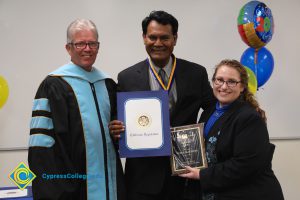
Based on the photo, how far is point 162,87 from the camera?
232 centimetres

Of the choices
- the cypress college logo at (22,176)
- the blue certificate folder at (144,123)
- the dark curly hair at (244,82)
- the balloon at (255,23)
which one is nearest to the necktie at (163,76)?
the blue certificate folder at (144,123)

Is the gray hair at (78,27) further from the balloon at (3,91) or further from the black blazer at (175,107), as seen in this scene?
the balloon at (3,91)

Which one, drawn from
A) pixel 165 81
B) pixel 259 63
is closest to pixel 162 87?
pixel 165 81

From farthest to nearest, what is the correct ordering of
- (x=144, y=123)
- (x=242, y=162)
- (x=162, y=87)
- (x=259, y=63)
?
1. (x=259, y=63)
2. (x=162, y=87)
3. (x=144, y=123)
4. (x=242, y=162)

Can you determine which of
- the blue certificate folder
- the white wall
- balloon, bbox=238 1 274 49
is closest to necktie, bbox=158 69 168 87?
the blue certificate folder

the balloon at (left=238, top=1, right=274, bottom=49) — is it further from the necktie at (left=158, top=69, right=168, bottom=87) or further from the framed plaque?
the framed plaque

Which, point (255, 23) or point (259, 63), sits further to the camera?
point (259, 63)

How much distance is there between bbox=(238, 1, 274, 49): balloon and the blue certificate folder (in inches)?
63.5

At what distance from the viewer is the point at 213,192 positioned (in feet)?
6.95

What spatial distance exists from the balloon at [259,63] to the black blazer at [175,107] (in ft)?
4.05

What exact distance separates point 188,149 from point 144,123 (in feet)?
1.08

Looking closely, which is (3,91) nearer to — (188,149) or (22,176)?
(22,176)

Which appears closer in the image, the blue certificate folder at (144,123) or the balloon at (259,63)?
the blue certificate folder at (144,123)

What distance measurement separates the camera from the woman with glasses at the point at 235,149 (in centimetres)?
202
